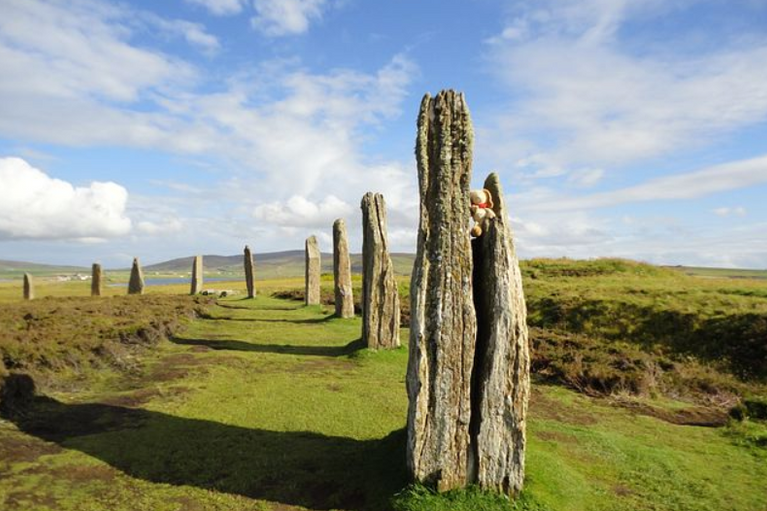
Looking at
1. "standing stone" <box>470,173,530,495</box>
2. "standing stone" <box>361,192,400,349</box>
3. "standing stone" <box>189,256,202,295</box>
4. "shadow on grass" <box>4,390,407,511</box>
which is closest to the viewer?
"standing stone" <box>470,173,530,495</box>

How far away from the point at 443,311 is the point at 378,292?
9.69m

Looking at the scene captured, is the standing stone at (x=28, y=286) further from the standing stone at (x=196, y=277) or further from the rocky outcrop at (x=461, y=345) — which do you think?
the rocky outcrop at (x=461, y=345)

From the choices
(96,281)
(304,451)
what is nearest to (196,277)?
(96,281)

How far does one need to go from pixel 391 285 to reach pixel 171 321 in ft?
35.6

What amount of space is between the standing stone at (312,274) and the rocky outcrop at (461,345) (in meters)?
24.2

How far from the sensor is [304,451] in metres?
9.03

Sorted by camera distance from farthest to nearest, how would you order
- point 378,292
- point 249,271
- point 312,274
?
1. point 249,271
2. point 312,274
3. point 378,292

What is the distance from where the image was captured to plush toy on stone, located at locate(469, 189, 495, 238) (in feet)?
27.0

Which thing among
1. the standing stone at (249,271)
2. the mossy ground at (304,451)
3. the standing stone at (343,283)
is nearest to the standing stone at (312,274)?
the standing stone at (343,283)

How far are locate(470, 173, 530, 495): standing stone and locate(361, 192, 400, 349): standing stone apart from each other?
926 centimetres

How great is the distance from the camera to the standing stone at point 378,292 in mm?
16906

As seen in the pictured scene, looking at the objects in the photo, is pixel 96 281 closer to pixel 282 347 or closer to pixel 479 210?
pixel 282 347

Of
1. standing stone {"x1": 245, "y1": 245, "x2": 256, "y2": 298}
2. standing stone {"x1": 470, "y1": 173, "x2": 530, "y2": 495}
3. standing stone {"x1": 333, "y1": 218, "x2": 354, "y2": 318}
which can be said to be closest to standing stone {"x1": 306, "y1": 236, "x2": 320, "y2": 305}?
standing stone {"x1": 333, "y1": 218, "x2": 354, "y2": 318}

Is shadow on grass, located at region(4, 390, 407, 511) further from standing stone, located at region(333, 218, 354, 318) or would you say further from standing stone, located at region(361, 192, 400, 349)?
standing stone, located at region(333, 218, 354, 318)
